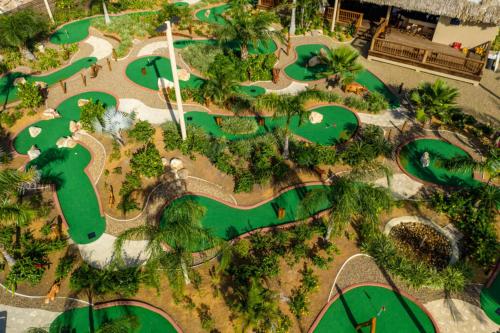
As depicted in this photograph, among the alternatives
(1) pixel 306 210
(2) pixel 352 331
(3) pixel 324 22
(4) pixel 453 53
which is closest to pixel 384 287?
(2) pixel 352 331

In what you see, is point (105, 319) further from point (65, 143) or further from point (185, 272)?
point (65, 143)

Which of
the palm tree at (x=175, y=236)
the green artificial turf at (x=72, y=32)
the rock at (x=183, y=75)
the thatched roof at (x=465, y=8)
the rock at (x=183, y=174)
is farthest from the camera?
the green artificial turf at (x=72, y=32)

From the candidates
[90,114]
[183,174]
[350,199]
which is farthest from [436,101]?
[90,114]

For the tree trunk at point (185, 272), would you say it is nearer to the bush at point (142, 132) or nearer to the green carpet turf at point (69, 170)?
the green carpet turf at point (69, 170)

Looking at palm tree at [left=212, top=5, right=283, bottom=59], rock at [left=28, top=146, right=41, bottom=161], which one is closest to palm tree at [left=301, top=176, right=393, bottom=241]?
palm tree at [left=212, top=5, right=283, bottom=59]

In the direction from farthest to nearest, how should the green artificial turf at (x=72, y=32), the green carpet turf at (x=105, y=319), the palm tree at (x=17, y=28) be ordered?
1. the green artificial turf at (x=72, y=32)
2. the palm tree at (x=17, y=28)
3. the green carpet turf at (x=105, y=319)

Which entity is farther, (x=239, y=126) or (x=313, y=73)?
(x=313, y=73)

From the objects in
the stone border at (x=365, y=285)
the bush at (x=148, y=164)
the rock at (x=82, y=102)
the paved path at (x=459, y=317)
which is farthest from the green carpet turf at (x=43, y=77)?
the paved path at (x=459, y=317)
